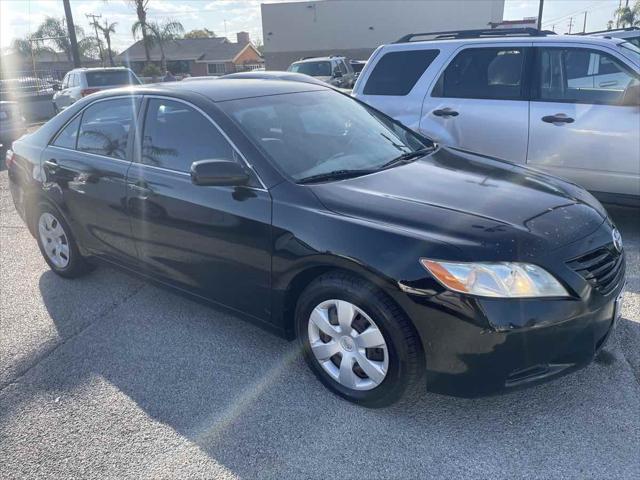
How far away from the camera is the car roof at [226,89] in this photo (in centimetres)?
346

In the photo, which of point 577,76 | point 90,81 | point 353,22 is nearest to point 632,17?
point 353,22

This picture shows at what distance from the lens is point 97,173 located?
385 cm

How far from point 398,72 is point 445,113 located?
0.84 meters

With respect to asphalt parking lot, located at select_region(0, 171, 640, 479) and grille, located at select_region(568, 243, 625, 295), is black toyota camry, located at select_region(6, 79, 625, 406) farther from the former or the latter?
asphalt parking lot, located at select_region(0, 171, 640, 479)

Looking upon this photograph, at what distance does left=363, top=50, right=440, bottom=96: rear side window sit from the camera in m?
5.80

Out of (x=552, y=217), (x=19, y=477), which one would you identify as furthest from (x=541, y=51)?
(x=19, y=477)

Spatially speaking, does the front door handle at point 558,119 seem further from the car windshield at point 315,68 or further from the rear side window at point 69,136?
the car windshield at point 315,68

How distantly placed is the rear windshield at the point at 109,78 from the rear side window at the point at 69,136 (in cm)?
1163

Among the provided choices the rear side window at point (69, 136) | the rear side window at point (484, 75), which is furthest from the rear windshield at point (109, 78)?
the rear side window at point (484, 75)

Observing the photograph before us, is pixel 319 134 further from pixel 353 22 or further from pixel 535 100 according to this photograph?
pixel 353 22

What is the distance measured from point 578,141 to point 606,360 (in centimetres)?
256

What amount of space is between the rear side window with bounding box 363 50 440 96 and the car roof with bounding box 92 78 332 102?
211 cm

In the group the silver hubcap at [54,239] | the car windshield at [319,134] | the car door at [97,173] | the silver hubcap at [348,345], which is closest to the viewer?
the silver hubcap at [348,345]

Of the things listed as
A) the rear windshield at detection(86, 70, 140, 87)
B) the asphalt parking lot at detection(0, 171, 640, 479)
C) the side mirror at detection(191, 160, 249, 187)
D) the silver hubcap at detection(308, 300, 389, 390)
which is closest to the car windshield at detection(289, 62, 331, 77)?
the rear windshield at detection(86, 70, 140, 87)
